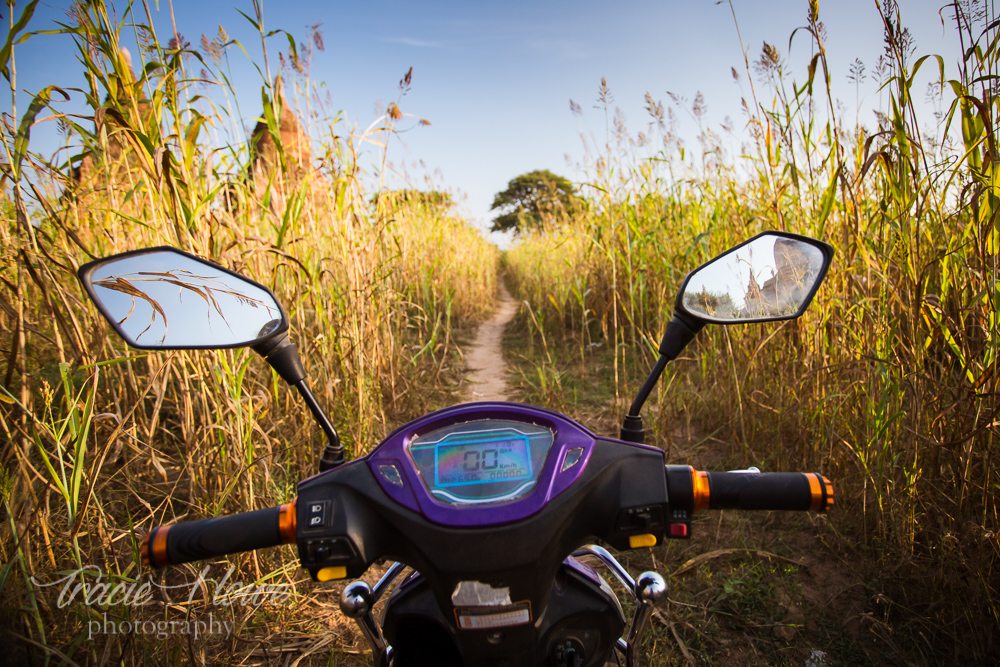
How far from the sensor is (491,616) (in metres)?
0.68

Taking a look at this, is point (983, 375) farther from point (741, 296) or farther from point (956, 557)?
point (741, 296)

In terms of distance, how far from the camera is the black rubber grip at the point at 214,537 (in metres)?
0.70

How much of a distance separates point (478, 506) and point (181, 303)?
0.74 m

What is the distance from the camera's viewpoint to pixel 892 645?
1.45 metres

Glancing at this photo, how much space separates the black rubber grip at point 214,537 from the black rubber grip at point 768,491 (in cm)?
72

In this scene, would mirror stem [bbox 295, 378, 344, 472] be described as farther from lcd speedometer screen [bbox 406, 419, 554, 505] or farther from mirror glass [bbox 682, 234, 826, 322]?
Result: mirror glass [bbox 682, 234, 826, 322]

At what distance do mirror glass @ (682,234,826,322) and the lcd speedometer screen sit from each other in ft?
1.53

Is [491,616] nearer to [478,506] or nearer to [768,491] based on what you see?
[478,506]

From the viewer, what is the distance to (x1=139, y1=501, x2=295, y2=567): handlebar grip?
27.7 inches

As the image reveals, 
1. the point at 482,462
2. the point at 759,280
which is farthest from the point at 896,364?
the point at 482,462

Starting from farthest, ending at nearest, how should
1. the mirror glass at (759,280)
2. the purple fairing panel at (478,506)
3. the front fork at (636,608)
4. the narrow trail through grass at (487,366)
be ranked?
the narrow trail through grass at (487,366), the mirror glass at (759,280), the front fork at (636,608), the purple fairing panel at (478,506)

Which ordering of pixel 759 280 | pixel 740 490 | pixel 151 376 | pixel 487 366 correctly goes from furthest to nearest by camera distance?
pixel 487 366 < pixel 151 376 < pixel 759 280 < pixel 740 490

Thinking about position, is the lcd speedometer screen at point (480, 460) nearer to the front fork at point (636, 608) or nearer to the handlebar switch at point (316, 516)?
the handlebar switch at point (316, 516)

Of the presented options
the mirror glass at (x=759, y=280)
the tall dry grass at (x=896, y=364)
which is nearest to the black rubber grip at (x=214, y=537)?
the mirror glass at (x=759, y=280)
